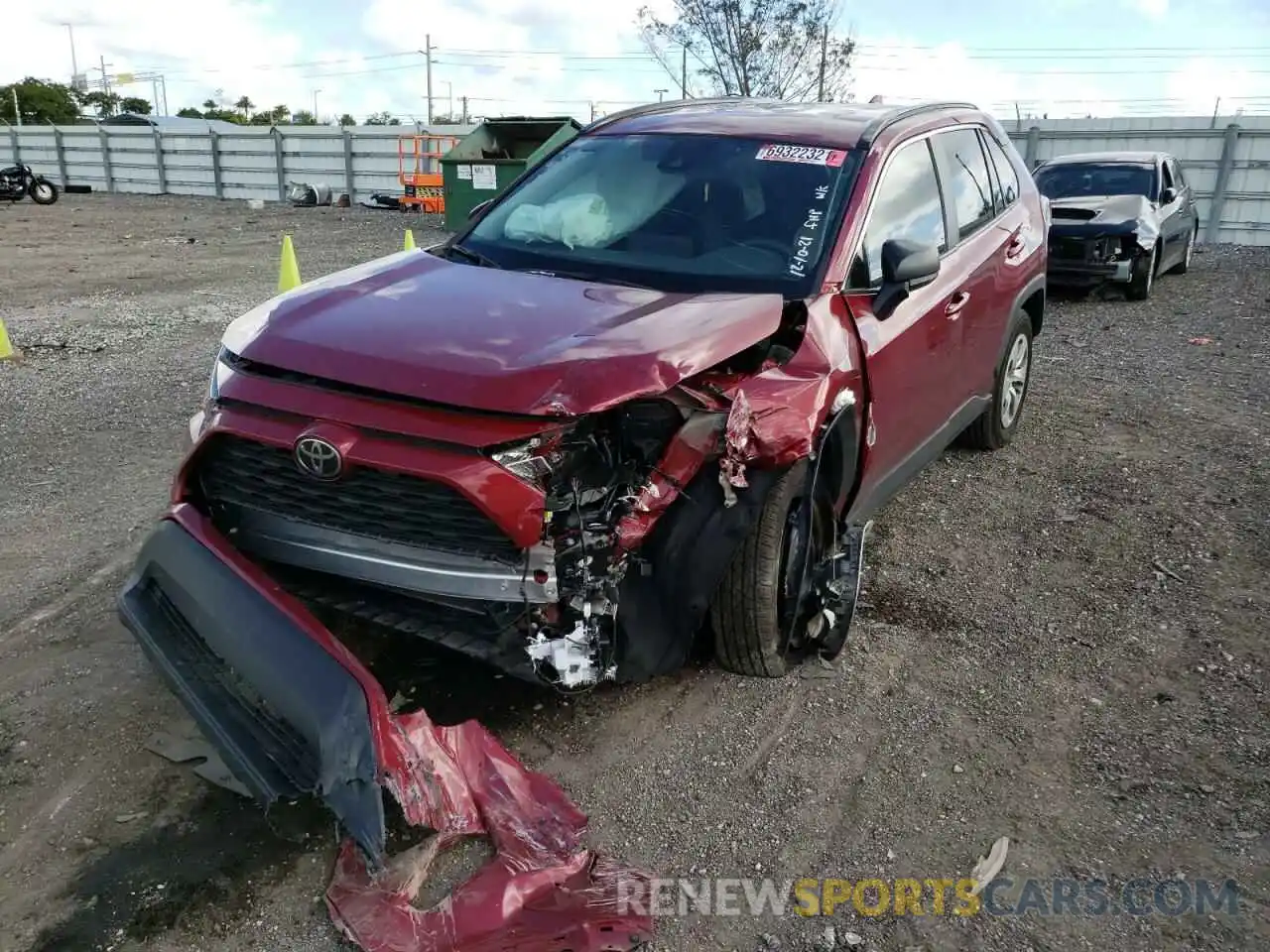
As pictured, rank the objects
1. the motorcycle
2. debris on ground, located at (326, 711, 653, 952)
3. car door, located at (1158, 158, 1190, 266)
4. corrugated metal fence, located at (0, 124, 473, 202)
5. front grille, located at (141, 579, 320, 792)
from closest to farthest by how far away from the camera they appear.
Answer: debris on ground, located at (326, 711, 653, 952)
front grille, located at (141, 579, 320, 792)
car door, located at (1158, 158, 1190, 266)
the motorcycle
corrugated metal fence, located at (0, 124, 473, 202)

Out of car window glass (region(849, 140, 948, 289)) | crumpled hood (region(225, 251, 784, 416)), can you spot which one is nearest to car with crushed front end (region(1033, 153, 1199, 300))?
car window glass (region(849, 140, 948, 289))

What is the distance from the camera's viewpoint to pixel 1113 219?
1120cm

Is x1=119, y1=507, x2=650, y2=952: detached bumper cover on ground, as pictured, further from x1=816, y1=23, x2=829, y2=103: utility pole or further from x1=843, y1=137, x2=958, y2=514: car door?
x1=816, y1=23, x2=829, y2=103: utility pole

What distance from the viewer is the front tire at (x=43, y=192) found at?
84.2 feet

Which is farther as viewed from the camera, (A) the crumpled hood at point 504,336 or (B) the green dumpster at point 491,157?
(B) the green dumpster at point 491,157

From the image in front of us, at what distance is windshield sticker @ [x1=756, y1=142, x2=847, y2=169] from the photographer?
12.7 ft

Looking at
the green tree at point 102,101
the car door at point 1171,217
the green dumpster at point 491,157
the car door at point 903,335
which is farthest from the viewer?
the green tree at point 102,101

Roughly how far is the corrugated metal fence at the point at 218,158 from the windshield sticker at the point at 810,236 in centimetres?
2428

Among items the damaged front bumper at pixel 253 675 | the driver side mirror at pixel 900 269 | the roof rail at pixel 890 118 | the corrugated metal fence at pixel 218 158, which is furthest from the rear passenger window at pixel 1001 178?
the corrugated metal fence at pixel 218 158

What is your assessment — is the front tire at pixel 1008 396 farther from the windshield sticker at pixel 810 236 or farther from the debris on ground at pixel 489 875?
the debris on ground at pixel 489 875

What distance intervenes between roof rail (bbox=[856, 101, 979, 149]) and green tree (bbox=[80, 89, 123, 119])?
89849 mm

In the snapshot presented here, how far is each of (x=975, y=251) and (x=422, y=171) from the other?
23758 millimetres

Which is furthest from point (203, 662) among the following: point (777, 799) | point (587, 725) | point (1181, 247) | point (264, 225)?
point (264, 225)

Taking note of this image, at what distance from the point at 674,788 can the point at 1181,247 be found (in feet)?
43.6
